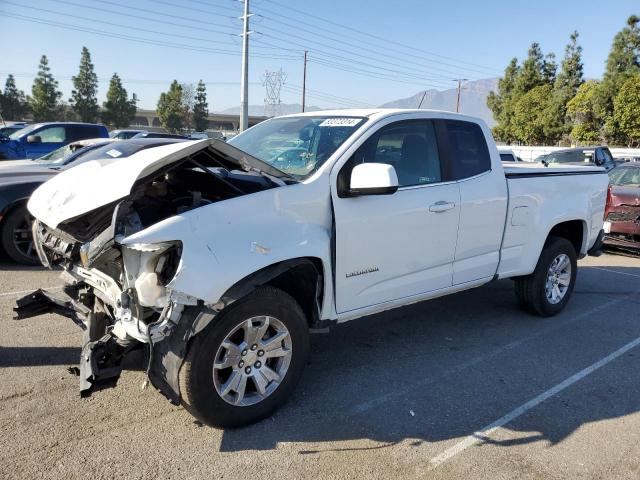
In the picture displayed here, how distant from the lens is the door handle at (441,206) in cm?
419

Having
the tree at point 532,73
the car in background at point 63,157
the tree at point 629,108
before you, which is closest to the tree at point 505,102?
the tree at point 532,73

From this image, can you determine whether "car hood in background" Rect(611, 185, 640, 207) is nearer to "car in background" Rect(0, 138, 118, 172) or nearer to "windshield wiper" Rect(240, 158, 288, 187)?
"windshield wiper" Rect(240, 158, 288, 187)

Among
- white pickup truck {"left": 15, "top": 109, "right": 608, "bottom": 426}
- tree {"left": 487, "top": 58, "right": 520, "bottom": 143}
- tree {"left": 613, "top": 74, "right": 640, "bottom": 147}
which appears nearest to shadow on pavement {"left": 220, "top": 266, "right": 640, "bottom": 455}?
white pickup truck {"left": 15, "top": 109, "right": 608, "bottom": 426}

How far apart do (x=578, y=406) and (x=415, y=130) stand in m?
2.40

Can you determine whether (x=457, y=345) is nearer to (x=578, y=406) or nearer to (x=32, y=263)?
(x=578, y=406)

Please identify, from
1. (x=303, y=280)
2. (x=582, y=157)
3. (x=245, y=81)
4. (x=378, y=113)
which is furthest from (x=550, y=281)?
(x=245, y=81)

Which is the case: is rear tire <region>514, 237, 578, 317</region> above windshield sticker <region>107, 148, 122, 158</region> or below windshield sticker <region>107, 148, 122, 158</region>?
below

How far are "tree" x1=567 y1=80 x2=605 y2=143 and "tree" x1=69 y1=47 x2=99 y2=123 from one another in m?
53.2

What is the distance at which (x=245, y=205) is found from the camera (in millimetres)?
3225

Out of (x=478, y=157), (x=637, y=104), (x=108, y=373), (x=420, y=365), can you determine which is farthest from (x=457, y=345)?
(x=637, y=104)

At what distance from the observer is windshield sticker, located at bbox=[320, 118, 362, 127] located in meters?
4.11

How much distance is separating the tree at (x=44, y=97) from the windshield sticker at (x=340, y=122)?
68196 millimetres

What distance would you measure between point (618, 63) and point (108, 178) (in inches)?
1775

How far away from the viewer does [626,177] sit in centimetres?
1048
